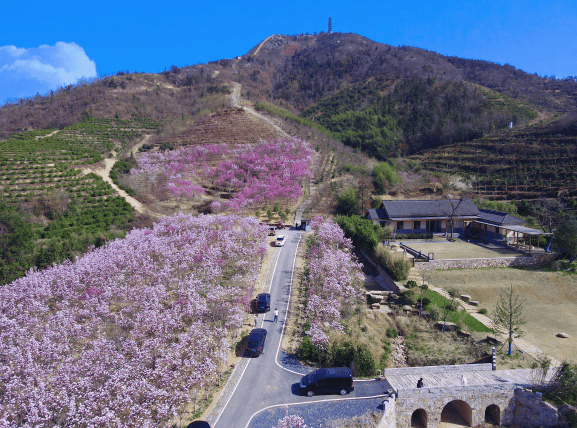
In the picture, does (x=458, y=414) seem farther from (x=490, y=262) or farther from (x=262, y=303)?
(x=490, y=262)

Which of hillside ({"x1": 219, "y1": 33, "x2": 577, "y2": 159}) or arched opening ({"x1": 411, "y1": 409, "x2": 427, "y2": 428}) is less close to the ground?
hillside ({"x1": 219, "y1": 33, "x2": 577, "y2": 159})

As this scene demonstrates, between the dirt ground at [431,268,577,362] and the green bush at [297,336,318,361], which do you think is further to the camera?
the dirt ground at [431,268,577,362]

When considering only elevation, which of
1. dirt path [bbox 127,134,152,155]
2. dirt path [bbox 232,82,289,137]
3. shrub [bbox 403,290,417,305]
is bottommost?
shrub [bbox 403,290,417,305]

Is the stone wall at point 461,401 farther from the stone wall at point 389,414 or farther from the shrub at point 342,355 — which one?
the shrub at point 342,355

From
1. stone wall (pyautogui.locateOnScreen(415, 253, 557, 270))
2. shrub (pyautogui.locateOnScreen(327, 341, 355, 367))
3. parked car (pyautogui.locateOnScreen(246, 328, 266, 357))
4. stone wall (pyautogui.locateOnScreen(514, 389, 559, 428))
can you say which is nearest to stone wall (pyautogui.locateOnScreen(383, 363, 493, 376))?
stone wall (pyautogui.locateOnScreen(514, 389, 559, 428))

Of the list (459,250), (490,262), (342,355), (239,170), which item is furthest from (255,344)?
(239,170)

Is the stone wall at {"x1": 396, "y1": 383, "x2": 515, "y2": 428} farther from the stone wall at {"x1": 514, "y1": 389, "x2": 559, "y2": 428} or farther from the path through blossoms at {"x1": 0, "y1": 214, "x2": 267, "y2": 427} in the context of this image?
the path through blossoms at {"x1": 0, "y1": 214, "x2": 267, "y2": 427}
